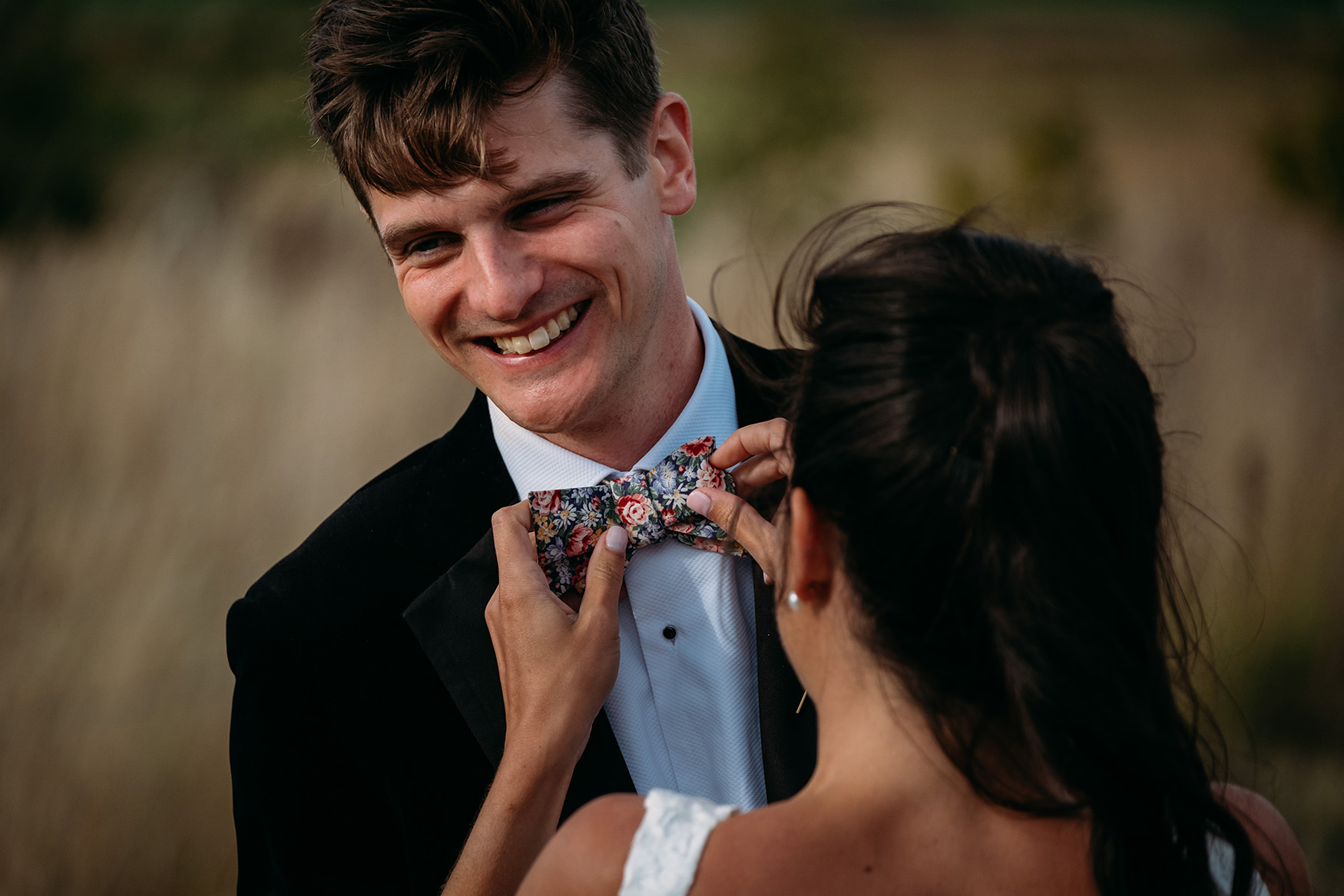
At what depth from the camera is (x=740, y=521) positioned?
1.65 metres

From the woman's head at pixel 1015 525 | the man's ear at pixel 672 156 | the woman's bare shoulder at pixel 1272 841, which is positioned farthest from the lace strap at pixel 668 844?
the man's ear at pixel 672 156

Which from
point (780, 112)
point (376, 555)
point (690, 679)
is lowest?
point (690, 679)

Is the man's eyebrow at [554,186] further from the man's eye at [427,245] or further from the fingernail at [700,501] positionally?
the fingernail at [700,501]

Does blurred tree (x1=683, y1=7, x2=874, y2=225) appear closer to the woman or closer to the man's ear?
the man's ear

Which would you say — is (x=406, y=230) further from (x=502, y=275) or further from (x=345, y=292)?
(x=345, y=292)

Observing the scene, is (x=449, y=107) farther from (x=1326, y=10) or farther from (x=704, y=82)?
(x=1326, y=10)

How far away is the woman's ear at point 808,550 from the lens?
1.29 metres

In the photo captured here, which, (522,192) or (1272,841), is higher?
(522,192)

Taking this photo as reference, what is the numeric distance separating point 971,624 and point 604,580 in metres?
0.64

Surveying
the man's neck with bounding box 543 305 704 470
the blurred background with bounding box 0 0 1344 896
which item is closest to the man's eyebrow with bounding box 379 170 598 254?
the man's neck with bounding box 543 305 704 470

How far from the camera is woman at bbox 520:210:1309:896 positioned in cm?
116

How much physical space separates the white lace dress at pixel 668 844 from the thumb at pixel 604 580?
0.44 meters

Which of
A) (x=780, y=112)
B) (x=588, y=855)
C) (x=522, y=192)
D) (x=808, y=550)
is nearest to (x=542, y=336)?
(x=522, y=192)

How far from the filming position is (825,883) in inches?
45.3
